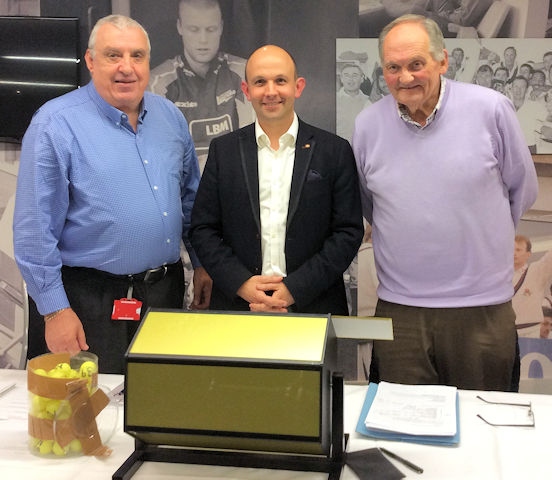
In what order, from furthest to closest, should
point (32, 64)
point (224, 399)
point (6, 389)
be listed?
point (32, 64) → point (6, 389) → point (224, 399)

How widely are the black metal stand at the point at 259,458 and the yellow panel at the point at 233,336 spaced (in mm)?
100

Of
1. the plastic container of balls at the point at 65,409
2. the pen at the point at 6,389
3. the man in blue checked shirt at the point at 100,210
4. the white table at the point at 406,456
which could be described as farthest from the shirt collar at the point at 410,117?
the pen at the point at 6,389

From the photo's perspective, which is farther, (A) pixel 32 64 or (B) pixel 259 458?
(A) pixel 32 64

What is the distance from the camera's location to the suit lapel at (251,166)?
240cm

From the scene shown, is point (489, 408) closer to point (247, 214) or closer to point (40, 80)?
point (247, 214)

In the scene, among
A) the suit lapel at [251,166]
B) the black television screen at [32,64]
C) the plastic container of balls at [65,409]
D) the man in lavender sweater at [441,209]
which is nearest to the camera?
the plastic container of balls at [65,409]

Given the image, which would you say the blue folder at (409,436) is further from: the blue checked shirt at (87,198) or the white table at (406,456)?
the blue checked shirt at (87,198)

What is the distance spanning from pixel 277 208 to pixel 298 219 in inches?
3.4

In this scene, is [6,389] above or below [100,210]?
below

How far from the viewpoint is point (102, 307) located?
244 centimetres

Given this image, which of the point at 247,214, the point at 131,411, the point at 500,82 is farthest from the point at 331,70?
the point at 131,411

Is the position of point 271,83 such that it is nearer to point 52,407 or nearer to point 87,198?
point 87,198

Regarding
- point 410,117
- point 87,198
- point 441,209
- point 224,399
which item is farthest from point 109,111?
point 224,399

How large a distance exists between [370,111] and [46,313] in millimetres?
1322
